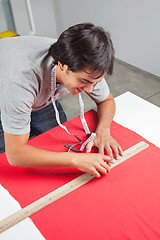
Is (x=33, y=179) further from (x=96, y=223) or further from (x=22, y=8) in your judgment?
(x=22, y=8)

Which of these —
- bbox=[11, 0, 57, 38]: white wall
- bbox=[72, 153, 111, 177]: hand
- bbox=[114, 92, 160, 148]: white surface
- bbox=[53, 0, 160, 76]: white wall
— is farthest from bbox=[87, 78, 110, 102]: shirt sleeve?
bbox=[11, 0, 57, 38]: white wall

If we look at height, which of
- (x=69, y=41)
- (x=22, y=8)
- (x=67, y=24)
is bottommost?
(x=67, y=24)

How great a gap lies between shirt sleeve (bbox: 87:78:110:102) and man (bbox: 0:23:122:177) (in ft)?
0.65

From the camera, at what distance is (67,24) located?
12.9ft

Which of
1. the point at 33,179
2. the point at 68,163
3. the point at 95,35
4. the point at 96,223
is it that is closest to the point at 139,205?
the point at 96,223

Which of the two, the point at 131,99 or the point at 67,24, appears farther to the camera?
the point at 67,24

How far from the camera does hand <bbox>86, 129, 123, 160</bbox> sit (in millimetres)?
1291

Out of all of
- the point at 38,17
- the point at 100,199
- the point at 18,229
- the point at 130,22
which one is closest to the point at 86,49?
the point at 100,199

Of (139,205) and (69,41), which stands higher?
(69,41)

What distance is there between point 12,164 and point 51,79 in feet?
1.48

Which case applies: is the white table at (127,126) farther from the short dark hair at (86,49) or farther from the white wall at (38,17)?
the white wall at (38,17)

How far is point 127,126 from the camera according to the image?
1466 mm

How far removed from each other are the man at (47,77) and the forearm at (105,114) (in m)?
0.08

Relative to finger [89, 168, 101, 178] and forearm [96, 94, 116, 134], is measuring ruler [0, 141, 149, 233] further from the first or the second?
forearm [96, 94, 116, 134]
